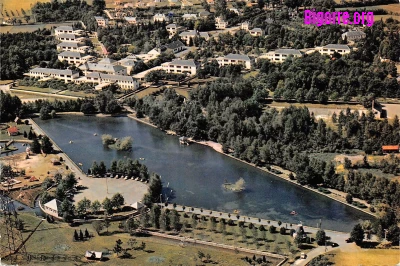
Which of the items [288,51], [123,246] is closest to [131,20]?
[288,51]

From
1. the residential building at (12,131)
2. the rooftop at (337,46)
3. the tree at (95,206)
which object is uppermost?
A: the rooftop at (337,46)

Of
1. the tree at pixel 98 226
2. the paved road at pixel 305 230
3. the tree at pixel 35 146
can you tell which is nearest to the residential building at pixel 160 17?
the tree at pixel 35 146

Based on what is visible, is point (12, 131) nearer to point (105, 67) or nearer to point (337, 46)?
point (105, 67)

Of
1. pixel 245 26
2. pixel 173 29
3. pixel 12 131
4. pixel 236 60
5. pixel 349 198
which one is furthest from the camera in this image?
pixel 173 29

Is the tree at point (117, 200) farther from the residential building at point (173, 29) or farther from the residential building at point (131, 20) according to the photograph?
the residential building at point (131, 20)

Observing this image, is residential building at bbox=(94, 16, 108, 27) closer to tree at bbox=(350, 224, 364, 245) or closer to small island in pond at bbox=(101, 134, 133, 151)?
small island in pond at bbox=(101, 134, 133, 151)

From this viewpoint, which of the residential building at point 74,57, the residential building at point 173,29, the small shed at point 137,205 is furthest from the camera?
the residential building at point 173,29
